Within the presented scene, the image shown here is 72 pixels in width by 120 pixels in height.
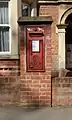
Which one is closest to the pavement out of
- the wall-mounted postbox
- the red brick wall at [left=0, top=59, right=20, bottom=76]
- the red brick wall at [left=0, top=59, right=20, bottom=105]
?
the red brick wall at [left=0, top=59, right=20, bottom=105]

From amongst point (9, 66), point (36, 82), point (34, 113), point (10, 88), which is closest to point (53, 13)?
point (9, 66)

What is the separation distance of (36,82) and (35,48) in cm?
82

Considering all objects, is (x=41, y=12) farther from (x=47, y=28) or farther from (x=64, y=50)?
(x=47, y=28)

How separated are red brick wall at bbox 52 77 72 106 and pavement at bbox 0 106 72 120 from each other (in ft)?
0.88

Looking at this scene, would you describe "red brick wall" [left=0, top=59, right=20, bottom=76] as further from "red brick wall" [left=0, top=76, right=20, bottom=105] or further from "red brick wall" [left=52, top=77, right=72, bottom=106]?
"red brick wall" [left=52, top=77, right=72, bottom=106]

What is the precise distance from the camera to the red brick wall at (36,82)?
9.13m

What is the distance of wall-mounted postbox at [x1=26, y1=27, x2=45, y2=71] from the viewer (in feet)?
29.9

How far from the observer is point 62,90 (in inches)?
360

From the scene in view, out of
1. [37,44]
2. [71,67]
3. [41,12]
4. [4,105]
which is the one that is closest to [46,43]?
[37,44]

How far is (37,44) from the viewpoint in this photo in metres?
9.12

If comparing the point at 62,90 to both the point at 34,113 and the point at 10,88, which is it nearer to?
the point at 34,113

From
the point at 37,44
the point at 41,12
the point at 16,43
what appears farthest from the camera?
the point at 41,12

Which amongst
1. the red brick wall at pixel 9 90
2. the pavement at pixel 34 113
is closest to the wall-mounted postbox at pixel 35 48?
the red brick wall at pixel 9 90

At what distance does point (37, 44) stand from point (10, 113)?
179 centimetres
